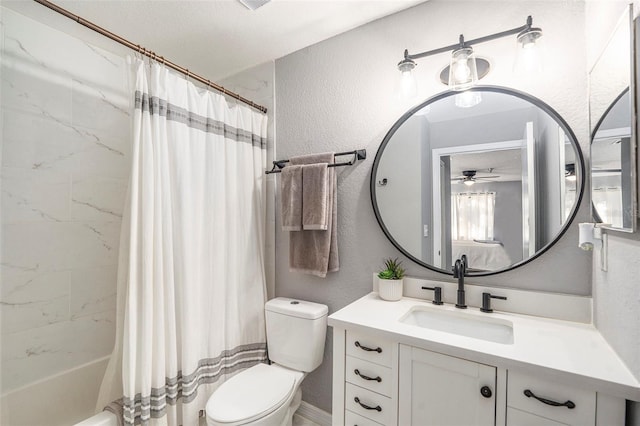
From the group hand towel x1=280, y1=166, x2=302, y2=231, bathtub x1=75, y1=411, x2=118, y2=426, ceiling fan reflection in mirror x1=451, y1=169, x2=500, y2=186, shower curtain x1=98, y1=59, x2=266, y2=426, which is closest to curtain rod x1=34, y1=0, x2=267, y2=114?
shower curtain x1=98, y1=59, x2=266, y2=426

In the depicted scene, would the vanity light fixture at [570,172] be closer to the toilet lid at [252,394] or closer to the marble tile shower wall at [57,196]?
the toilet lid at [252,394]

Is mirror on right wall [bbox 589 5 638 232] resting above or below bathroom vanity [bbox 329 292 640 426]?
above

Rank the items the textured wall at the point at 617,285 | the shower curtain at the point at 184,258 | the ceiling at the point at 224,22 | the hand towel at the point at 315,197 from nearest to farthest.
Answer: the textured wall at the point at 617,285
the shower curtain at the point at 184,258
the ceiling at the point at 224,22
the hand towel at the point at 315,197

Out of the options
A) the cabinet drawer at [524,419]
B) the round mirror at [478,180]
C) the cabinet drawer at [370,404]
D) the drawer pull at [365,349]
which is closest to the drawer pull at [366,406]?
the cabinet drawer at [370,404]

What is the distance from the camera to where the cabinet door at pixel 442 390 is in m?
0.99

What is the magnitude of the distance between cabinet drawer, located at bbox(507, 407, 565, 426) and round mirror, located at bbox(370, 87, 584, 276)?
2.05 ft

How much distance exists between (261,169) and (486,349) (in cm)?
165

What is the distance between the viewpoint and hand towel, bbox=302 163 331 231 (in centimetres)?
171

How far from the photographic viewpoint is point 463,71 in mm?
1337

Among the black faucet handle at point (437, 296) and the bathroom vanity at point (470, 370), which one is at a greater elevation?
the black faucet handle at point (437, 296)

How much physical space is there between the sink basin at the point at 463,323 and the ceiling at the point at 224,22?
1.65 meters

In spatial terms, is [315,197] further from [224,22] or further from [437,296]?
[224,22]

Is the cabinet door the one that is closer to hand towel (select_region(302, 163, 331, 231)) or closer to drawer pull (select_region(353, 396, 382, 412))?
drawer pull (select_region(353, 396, 382, 412))

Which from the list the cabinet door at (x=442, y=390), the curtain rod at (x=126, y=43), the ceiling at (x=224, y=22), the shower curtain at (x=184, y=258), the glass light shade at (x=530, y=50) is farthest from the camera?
the ceiling at (x=224, y=22)
